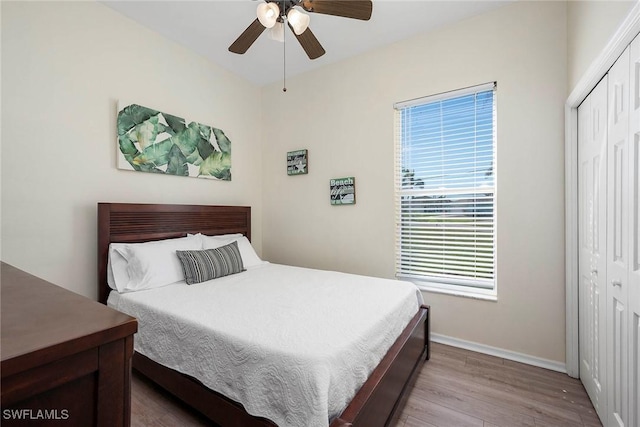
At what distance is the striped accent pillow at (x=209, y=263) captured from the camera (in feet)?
7.76

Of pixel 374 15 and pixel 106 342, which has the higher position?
pixel 374 15

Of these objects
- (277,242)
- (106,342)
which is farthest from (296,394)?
(277,242)

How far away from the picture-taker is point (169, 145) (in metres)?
2.80

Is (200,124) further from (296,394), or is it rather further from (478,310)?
(478,310)

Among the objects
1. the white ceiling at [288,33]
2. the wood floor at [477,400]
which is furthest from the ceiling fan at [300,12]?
the wood floor at [477,400]

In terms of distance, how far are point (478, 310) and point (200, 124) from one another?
133 inches

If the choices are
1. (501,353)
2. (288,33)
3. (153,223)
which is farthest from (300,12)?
(501,353)

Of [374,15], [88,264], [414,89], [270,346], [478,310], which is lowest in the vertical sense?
[478,310]

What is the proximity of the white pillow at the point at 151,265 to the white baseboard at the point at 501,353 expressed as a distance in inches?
98.2

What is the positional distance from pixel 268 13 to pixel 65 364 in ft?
6.48

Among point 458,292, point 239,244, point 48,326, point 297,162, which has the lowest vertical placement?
point 458,292

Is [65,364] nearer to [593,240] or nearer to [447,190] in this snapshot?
[593,240]

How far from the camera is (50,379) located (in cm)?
45

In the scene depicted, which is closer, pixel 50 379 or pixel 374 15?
pixel 50 379
